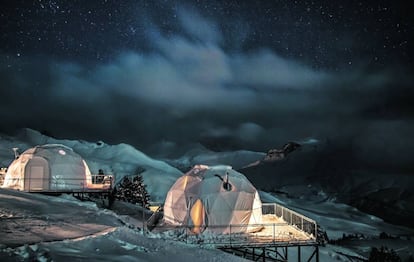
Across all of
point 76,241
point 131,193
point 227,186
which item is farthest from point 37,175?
point 76,241

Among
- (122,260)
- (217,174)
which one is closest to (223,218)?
(217,174)

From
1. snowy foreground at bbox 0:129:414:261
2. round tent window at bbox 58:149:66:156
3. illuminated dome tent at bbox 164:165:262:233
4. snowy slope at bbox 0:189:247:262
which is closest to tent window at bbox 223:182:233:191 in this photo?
illuminated dome tent at bbox 164:165:262:233

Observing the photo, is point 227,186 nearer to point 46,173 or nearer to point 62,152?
point 46,173

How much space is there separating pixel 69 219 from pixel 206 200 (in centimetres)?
828

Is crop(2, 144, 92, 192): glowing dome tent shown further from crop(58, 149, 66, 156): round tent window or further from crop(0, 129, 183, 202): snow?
crop(0, 129, 183, 202): snow

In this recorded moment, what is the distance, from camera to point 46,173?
33.0 metres

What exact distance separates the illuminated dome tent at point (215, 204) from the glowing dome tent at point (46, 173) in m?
11.2

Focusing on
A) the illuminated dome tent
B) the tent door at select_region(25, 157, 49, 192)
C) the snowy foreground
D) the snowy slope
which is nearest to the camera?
the snowy slope

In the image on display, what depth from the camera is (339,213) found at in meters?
87.1

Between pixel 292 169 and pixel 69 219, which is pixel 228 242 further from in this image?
pixel 292 169

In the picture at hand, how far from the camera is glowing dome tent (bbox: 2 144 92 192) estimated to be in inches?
1286

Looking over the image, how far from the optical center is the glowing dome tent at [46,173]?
3266cm

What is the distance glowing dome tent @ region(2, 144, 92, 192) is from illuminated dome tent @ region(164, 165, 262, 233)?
11154mm

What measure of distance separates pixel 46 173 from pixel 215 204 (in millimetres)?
16268
